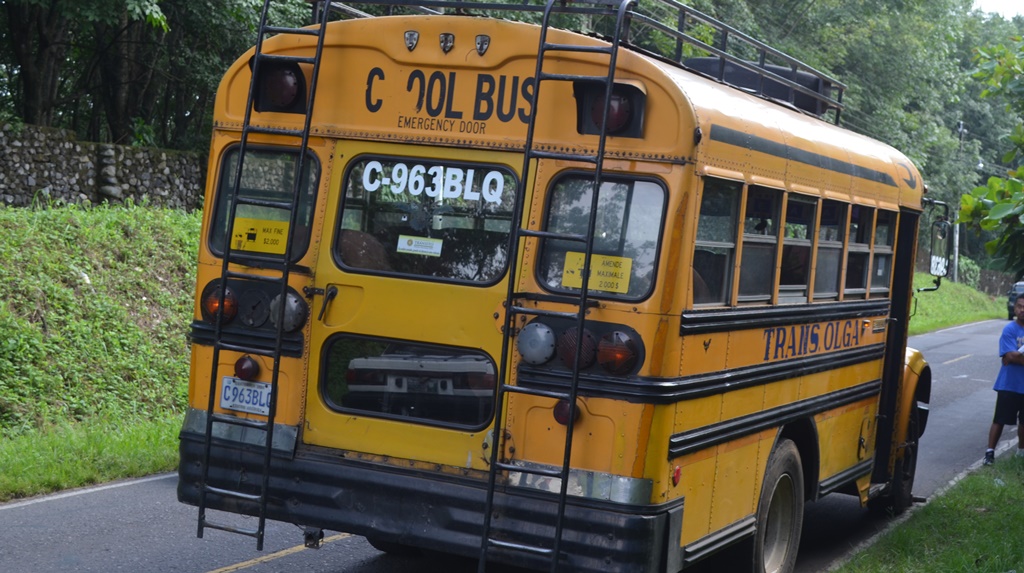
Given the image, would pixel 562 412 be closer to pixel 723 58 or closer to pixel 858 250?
pixel 723 58

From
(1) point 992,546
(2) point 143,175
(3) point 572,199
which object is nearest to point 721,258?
(3) point 572,199

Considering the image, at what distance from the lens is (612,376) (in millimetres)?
5070

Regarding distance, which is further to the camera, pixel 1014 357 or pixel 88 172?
pixel 88 172

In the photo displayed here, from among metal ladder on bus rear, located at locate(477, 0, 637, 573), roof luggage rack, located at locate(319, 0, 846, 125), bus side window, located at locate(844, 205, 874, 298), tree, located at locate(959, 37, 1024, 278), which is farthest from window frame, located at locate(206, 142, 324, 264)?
tree, located at locate(959, 37, 1024, 278)

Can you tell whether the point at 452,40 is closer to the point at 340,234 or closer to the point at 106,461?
the point at 340,234

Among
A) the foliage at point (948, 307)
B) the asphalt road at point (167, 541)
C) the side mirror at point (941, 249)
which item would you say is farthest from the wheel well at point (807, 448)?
the foliage at point (948, 307)

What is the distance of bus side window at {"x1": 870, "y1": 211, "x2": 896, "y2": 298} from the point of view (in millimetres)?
8055

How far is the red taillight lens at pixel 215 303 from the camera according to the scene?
5734 millimetres

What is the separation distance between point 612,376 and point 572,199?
0.81 m

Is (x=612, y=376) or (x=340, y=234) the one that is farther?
(x=340, y=234)

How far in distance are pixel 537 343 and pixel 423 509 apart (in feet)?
3.04

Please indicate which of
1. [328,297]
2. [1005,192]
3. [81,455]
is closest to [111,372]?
[81,455]

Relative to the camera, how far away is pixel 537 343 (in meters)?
5.15

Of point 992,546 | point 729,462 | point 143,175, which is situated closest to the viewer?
point 729,462
